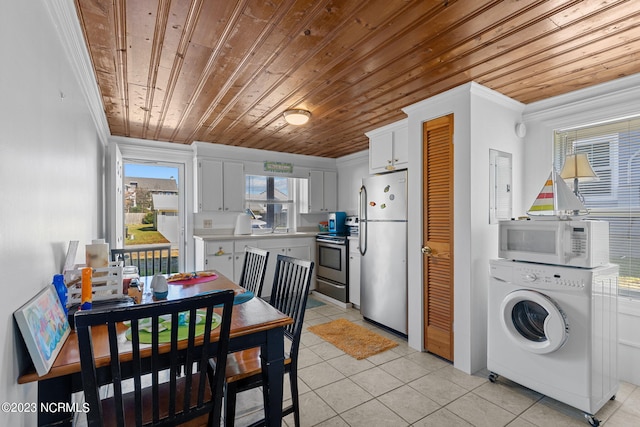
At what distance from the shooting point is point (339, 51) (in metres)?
1.92

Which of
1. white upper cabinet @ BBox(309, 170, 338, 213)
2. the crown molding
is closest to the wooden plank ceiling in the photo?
the crown molding

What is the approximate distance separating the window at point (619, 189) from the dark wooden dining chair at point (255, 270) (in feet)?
8.80

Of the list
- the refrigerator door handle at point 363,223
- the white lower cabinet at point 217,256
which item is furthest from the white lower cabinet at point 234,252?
the refrigerator door handle at point 363,223

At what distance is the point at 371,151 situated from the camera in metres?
3.81

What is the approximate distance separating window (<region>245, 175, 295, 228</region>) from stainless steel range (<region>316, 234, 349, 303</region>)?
83cm

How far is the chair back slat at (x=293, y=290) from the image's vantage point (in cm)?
183

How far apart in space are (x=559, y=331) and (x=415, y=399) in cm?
104

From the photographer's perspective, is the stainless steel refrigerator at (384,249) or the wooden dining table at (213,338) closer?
the wooden dining table at (213,338)

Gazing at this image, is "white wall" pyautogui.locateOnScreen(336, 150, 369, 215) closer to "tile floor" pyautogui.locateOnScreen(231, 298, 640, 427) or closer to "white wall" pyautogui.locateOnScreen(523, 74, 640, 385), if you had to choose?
"white wall" pyautogui.locateOnScreen(523, 74, 640, 385)

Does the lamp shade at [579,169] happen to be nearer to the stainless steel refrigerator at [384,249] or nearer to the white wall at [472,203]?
the white wall at [472,203]

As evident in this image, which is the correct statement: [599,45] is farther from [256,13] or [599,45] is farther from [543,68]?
[256,13]

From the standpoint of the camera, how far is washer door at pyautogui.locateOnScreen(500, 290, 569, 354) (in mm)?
2002

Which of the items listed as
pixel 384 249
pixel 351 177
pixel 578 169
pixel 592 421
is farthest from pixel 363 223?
pixel 592 421

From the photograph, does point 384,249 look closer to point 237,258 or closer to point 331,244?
point 331,244
